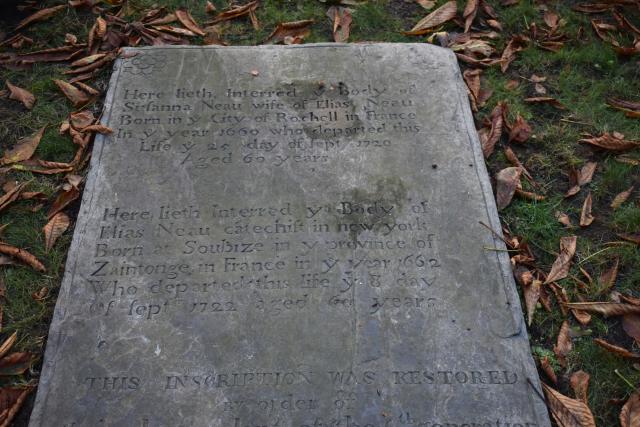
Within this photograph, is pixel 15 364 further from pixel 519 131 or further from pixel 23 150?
pixel 519 131

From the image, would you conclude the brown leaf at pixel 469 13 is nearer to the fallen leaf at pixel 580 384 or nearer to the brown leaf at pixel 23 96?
the fallen leaf at pixel 580 384

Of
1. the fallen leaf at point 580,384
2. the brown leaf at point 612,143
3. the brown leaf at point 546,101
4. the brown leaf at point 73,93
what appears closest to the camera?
the fallen leaf at point 580,384

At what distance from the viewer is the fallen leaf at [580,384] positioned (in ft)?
7.53

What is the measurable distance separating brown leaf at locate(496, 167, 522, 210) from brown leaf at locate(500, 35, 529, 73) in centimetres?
93

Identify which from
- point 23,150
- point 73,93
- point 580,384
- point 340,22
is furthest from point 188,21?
point 580,384

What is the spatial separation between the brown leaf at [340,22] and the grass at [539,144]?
5cm

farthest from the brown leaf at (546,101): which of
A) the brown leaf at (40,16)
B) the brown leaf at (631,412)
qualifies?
the brown leaf at (40,16)

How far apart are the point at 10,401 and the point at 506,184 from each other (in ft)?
8.61

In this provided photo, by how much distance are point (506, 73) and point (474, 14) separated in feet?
1.86

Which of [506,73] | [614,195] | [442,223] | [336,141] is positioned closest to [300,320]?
[442,223]

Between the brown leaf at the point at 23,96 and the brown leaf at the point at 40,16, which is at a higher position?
the brown leaf at the point at 40,16

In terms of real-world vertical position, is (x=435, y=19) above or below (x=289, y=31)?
above

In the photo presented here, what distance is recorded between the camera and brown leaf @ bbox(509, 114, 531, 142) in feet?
10.3

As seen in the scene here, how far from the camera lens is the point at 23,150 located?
301cm
